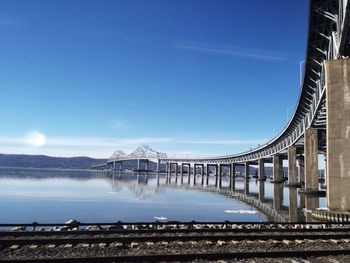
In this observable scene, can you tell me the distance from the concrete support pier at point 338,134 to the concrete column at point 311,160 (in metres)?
38.2

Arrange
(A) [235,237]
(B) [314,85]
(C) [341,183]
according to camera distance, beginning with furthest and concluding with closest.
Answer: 1. (B) [314,85]
2. (C) [341,183]
3. (A) [235,237]

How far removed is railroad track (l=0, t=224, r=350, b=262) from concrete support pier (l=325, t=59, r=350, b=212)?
44.6 feet

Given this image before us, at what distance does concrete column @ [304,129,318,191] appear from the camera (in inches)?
2633

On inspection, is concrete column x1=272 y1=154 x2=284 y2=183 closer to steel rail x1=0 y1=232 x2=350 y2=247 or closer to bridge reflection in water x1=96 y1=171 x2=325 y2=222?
bridge reflection in water x1=96 y1=171 x2=325 y2=222

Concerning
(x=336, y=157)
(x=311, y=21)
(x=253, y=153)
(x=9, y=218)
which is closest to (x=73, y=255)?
(x=9, y=218)

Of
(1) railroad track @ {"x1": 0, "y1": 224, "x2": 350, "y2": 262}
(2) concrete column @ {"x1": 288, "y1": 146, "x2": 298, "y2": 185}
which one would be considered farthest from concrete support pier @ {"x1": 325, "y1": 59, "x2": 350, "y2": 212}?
(2) concrete column @ {"x1": 288, "y1": 146, "x2": 298, "y2": 185}

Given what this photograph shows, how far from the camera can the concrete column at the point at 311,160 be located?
6688cm

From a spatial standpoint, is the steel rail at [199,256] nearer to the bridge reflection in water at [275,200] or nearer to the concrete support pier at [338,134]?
the concrete support pier at [338,134]

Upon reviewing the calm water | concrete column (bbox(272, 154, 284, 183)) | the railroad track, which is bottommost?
the calm water

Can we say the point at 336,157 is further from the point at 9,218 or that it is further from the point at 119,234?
the point at 9,218

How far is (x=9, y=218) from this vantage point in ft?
103

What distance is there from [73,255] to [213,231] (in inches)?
274

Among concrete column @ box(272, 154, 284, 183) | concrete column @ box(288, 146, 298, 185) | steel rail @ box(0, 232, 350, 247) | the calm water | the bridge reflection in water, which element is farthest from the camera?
concrete column @ box(272, 154, 284, 183)

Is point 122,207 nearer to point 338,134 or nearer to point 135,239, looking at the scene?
point 338,134
